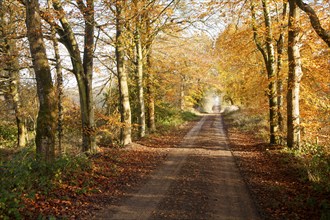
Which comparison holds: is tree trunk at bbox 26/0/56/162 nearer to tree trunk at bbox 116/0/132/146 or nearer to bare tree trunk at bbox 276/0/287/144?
tree trunk at bbox 116/0/132/146

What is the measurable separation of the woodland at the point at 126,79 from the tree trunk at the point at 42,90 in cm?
3

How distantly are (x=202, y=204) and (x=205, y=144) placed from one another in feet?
30.0

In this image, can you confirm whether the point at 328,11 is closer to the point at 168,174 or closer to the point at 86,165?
the point at 168,174

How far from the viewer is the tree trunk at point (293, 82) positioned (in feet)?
38.9

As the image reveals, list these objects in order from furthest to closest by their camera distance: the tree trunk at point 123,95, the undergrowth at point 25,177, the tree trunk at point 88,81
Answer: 1. the tree trunk at point 123,95
2. the tree trunk at point 88,81
3. the undergrowth at point 25,177

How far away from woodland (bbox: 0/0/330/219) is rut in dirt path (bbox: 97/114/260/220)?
119cm

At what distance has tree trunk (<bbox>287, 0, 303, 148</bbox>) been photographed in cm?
1186

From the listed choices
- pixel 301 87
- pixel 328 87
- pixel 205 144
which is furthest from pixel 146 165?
pixel 328 87

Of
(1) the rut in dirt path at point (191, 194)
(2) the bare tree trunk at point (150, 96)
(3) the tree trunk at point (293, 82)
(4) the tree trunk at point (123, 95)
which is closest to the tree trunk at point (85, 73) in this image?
(4) the tree trunk at point (123, 95)

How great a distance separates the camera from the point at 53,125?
8.56m

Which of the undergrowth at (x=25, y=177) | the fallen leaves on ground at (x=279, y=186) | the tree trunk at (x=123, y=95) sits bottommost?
the fallen leaves on ground at (x=279, y=186)

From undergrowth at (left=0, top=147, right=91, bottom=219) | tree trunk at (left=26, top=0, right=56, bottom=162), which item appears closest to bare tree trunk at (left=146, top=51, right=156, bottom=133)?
undergrowth at (left=0, top=147, right=91, bottom=219)

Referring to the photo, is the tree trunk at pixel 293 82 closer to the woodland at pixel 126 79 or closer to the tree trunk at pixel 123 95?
the woodland at pixel 126 79

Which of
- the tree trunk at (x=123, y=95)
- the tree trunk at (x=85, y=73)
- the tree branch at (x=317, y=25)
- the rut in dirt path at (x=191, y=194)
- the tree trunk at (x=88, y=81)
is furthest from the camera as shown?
the tree trunk at (x=123, y=95)
